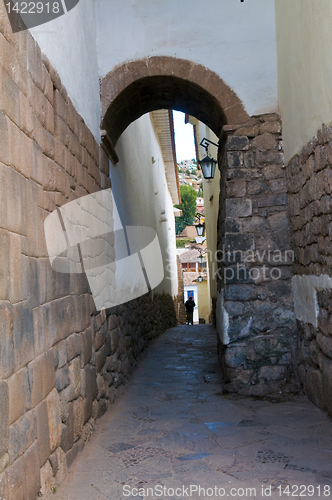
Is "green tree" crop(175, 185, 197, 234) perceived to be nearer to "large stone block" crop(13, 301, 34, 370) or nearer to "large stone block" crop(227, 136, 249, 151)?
"large stone block" crop(227, 136, 249, 151)

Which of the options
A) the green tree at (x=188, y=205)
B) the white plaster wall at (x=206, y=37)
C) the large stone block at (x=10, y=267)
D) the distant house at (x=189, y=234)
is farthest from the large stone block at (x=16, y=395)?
the green tree at (x=188, y=205)

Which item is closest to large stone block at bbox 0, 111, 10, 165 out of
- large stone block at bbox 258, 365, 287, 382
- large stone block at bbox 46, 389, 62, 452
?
large stone block at bbox 46, 389, 62, 452

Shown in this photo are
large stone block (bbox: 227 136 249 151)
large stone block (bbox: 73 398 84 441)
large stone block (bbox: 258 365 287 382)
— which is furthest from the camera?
large stone block (bbox: 227 136 249 151)

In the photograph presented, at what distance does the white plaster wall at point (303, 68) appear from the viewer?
2.83 m

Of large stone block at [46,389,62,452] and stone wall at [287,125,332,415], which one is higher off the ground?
stone wall at [287,125,332,415]

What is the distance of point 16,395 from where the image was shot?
5.69 feet

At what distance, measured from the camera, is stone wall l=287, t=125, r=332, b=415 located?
295 cm

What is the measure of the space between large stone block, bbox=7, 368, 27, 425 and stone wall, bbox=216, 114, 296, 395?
7.94 ft

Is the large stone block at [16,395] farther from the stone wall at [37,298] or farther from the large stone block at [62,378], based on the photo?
the large stone block at [62,378]

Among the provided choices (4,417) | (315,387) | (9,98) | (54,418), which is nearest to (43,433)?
(54,418)

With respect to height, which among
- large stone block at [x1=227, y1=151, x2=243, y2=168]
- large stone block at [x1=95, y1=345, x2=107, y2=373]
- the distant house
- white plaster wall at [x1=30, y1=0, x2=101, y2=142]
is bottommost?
large stone block at [x1=95, y1=345, x2=107, y2=373]

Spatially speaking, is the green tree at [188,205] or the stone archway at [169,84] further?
the green tree at [188,205]

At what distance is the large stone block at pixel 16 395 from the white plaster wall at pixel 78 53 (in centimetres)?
166

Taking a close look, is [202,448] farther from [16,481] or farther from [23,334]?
[23,334]
